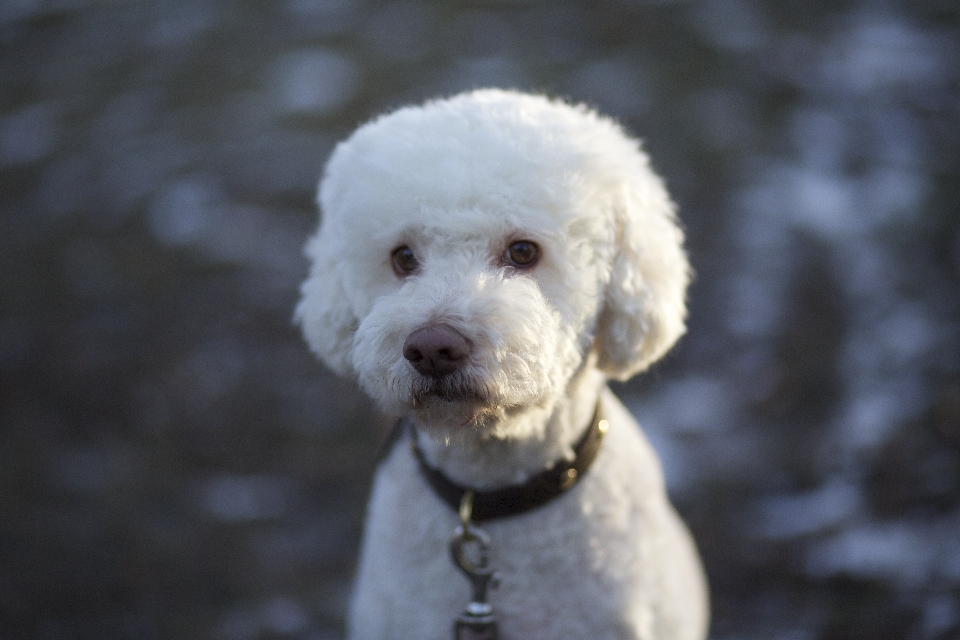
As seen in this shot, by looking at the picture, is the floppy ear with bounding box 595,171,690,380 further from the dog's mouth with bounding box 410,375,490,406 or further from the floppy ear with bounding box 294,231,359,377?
the floppy ear with bounding box 294,231,359,377

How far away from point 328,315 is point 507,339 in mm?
548

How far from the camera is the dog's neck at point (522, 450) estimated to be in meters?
1.76

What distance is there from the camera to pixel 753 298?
163 inches

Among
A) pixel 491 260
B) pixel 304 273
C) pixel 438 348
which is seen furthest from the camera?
pixel 304 273

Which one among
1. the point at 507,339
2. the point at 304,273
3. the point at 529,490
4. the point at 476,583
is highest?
the point at 304,273

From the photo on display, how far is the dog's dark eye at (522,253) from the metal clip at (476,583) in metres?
0.58

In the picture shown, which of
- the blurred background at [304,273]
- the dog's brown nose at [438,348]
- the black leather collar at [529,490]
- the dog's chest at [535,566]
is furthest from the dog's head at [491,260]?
the blurred background at [304,273]

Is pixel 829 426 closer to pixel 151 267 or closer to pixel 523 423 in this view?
pixel 523 423

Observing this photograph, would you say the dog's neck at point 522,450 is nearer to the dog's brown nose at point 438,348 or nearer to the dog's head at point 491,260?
the dog's head at point 491,260

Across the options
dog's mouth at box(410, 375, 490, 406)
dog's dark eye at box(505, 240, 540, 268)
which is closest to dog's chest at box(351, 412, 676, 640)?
dog's mouth at box(410, 375, 490, 406)

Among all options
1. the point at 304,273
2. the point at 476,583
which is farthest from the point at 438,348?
the point at 304,273

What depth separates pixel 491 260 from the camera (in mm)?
1631

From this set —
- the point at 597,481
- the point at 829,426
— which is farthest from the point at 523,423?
the point at 829,426

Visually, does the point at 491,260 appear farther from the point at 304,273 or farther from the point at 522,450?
the point at 304,273
